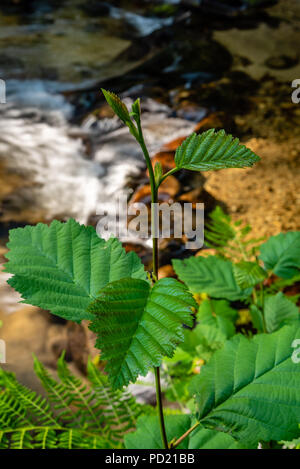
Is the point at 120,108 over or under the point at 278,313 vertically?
over

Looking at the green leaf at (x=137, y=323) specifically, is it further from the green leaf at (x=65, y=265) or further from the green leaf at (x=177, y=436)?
the green leaf at (x=177, y=436)

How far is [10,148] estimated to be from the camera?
3.71 metres

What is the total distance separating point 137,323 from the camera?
45 cm

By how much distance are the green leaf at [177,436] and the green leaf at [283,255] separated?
462 millimetres

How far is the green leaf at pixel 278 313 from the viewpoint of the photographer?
1125 mm

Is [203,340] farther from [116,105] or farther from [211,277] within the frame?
[116,105]

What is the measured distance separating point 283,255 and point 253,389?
50cm

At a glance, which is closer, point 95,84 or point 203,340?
point 203,340

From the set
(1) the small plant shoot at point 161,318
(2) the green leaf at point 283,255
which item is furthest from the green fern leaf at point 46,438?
(2) the green leaf at point 283,255

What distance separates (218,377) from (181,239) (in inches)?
77.7

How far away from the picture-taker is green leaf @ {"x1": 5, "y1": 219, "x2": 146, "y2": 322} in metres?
0.56

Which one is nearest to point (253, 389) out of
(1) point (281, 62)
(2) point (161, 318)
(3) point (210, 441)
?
(3) point (210, 441)

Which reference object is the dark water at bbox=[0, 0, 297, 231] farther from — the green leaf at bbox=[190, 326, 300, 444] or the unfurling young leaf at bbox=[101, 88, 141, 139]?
the unfurling young leaf at bbox=[101, 88, 141, 139]

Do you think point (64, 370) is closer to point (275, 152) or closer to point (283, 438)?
point (283, 438)
